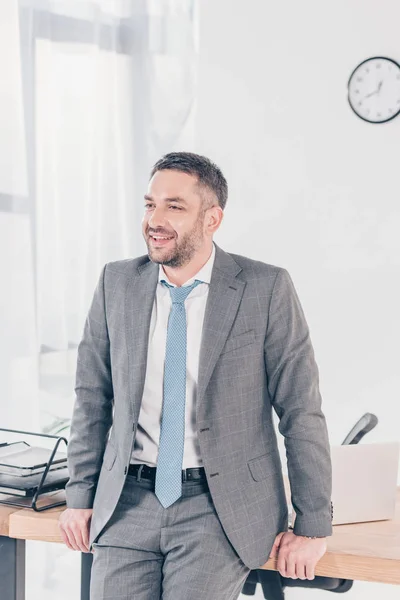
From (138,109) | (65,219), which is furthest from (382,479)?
(138,109)

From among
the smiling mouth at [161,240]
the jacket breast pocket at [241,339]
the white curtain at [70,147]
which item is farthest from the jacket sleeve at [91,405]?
the white curtain at [70,147]

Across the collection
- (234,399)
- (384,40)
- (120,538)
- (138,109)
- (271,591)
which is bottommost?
(271,591)

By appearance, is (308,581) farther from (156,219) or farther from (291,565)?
(156,219)

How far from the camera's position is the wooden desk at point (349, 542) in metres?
1.74

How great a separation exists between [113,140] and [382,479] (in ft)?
7.54

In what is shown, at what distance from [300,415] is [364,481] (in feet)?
1.05

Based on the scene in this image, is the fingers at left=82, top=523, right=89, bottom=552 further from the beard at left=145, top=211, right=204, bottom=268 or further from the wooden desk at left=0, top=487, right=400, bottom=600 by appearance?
the beard at left=145, top=211, right=204, bottom=268

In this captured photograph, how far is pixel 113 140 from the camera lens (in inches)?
148

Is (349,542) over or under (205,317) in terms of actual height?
under

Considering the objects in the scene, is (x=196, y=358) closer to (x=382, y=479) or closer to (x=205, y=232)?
(x=205, y=232)

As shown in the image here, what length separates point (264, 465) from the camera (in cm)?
183

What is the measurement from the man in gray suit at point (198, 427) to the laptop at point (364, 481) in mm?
151

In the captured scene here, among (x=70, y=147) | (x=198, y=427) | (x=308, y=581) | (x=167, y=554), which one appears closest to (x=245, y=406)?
(x=198, y=427)

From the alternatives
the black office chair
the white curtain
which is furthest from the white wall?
the black office chair
